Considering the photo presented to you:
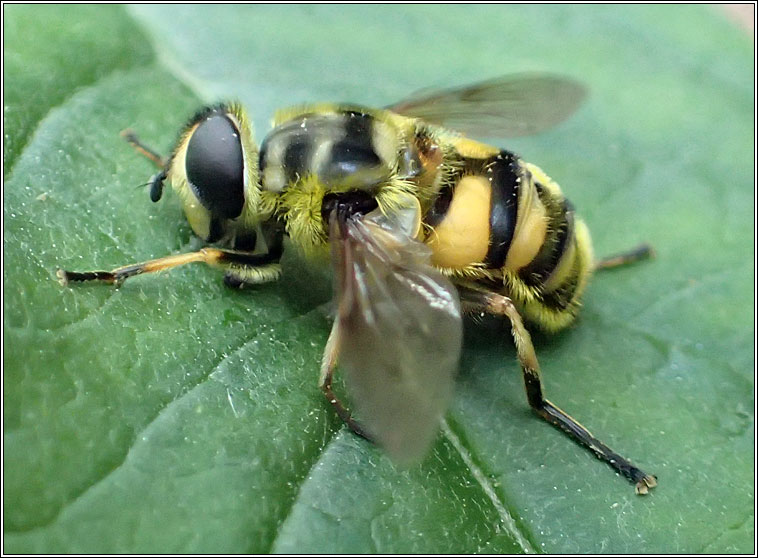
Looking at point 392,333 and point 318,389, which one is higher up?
point 392,333

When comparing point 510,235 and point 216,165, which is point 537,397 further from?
point 216,165

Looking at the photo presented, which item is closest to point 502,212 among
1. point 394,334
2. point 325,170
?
point 325,170

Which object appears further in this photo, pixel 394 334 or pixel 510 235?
pixel 510 235

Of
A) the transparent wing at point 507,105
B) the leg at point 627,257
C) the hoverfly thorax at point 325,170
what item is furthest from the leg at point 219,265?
the leg at point 627,257

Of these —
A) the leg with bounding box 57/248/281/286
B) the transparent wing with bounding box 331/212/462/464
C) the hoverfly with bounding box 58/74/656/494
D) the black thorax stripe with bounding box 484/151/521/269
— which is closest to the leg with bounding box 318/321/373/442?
the hoverfly with bounding box 58/74/656/494

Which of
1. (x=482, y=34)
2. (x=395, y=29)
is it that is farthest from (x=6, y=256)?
(x=482, y=34)

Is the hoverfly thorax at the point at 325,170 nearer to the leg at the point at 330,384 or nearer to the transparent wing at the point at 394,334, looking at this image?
the transparent wing at the point at 394,334

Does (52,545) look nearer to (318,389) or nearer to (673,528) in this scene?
(318,389)
